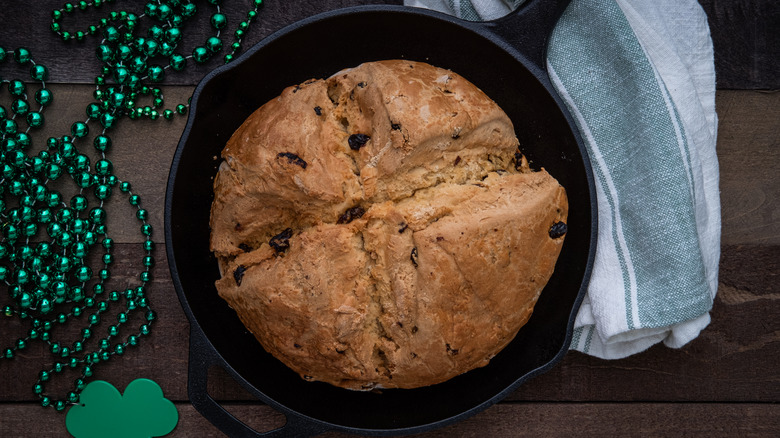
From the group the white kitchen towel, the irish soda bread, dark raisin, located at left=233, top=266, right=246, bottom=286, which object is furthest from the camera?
the white kitchen towel

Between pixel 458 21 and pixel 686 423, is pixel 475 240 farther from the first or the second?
pixel 686 423

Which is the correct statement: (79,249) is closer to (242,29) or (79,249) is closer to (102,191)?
(102,191)

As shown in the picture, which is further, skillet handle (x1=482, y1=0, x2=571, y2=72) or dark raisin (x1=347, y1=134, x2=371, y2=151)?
skillet handle (x1=482, y1=0, x2=571, y2=72)

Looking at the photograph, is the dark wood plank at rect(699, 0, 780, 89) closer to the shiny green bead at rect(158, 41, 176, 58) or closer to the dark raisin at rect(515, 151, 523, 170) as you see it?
the dark raisin at rect(515, 151, 523, 170)

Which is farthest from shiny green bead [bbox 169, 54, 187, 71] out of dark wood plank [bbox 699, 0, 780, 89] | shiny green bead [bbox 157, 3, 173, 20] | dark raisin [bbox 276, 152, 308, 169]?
dark wood plank [bbox 699, 0, 780, 89]

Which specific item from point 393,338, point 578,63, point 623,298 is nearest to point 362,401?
point 393,338

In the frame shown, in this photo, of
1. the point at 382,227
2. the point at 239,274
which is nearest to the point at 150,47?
the point at 239,274
